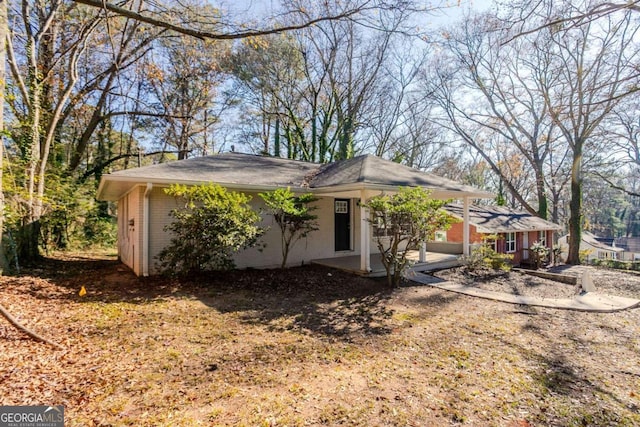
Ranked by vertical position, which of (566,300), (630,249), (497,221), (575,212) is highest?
(575,212)

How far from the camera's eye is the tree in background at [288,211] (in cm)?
755

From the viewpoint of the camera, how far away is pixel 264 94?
779 inches

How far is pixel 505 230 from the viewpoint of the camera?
17062mm

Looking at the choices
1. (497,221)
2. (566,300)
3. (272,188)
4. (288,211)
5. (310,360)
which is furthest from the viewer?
(497,221)

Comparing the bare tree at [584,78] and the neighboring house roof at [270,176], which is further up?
the bare tree at [584,78]

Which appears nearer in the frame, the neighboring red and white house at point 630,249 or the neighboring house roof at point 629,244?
the neighboring red and white house at point 630,249

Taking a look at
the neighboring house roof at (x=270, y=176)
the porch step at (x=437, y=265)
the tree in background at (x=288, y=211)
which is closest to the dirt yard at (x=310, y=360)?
the tree in background at (x=288, y=211)

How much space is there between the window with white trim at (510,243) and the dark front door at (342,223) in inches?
470

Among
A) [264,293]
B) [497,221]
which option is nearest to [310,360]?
[264,293]

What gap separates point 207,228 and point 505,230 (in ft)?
54.2

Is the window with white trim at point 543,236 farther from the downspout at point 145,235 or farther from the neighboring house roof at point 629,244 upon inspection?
the neighboring house roof at point 629,244

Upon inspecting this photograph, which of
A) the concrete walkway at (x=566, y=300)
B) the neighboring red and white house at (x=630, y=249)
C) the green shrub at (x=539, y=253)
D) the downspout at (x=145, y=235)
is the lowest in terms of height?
the neighboring red and white house at (x=630, y=249)

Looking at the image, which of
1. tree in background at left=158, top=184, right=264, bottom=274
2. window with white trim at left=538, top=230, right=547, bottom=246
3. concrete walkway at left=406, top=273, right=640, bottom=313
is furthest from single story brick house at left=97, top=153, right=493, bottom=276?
window with white trim at left=538, top=230, right=547, bottom=246

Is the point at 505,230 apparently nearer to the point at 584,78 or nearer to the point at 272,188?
the point at 584,78
